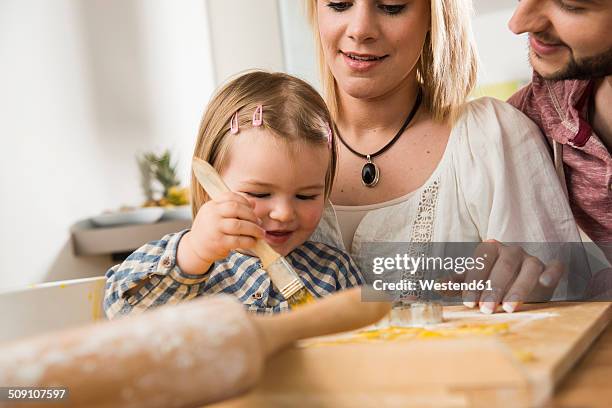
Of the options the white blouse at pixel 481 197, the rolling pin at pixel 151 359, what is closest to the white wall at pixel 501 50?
the white blouse at pixel 481 197

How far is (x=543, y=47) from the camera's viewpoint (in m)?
1.31

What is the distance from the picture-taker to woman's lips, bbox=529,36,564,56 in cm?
130

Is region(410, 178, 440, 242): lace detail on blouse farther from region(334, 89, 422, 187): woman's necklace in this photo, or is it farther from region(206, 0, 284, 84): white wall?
region(206, 0, 284, 84): white wall

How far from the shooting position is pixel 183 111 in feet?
12.2

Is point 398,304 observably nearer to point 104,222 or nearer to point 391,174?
point 391,174

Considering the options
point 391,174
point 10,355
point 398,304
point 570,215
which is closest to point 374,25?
point 391,174

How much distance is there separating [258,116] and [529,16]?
1.62ft

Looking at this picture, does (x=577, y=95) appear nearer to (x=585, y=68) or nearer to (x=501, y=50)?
(x=585, y=68)

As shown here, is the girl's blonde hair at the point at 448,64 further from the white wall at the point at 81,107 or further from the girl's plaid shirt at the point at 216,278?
the white wall at the point at 81,107

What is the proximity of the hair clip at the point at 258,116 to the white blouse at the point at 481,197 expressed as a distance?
0.30 metres

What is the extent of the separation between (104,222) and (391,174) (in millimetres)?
1823

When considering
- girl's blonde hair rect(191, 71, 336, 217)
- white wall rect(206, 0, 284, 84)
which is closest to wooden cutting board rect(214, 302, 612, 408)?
girl's blonde hair rect(191, 71, 336, 217)

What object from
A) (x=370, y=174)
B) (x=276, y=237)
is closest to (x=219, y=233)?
(x=276, y=237)

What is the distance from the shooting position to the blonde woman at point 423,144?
1.35 meters
